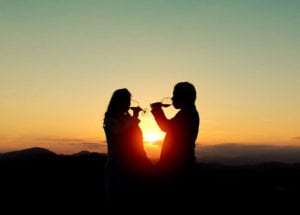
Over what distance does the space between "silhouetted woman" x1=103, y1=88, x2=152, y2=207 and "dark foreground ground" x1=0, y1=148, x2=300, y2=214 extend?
0.72 feet

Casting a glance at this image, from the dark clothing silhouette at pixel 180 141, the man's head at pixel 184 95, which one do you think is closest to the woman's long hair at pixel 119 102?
the dark clothing silhouette at pixel 180 141

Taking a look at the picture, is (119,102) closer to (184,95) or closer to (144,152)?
(144,152)

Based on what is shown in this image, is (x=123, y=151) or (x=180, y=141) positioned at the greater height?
(x=180, y=141)

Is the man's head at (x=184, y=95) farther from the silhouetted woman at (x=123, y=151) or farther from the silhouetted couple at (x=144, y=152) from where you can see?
the silhouetted woman at (x=123, y=151)

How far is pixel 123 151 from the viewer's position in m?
8.40

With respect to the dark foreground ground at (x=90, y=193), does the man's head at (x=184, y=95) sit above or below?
above

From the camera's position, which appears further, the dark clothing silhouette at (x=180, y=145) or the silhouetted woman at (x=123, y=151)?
the silhouetted woman at (x=123, y=151)

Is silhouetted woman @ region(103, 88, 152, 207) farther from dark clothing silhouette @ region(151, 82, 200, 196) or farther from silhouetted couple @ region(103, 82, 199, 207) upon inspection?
dark clothing silhouette @ region(151, 82, 200, 196)

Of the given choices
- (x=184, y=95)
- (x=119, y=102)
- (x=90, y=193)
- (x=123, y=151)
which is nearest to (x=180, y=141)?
(x=184, y=95)

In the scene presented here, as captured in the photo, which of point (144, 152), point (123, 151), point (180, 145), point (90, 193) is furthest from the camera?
point (90, 193)

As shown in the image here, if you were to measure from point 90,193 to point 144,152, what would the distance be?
1179 centimetres

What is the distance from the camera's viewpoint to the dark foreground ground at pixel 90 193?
8250mm

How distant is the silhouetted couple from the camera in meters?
8.19

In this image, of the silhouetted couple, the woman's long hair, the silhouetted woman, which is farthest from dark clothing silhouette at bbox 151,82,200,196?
the woman's long hair
